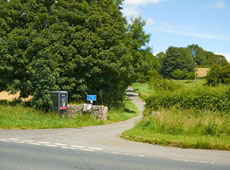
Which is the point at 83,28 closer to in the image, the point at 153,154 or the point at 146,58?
the point at 153,154

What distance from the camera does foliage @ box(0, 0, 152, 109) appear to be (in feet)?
85.4

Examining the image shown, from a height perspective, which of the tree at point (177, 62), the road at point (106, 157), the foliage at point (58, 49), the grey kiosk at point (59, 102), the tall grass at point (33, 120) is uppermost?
the tree at point (177, 62)

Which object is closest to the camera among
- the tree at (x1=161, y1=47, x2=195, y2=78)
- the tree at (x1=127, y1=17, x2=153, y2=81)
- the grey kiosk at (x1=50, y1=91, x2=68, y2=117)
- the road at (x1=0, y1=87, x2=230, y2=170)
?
the road at (x1=0, y1=87, x2=230, y2=170)

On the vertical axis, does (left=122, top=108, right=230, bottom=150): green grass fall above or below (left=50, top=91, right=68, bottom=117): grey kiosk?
below

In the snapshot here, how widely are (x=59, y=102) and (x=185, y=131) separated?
1212 centimetres

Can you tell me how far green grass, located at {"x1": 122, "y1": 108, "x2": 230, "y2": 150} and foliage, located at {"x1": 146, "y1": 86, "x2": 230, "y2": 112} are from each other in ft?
4.82

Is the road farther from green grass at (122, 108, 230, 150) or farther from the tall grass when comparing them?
the tall grass

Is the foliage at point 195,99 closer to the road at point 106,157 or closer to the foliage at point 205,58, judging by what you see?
the road at point 106,157

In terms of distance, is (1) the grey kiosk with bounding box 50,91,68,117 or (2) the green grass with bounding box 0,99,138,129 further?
(1) the grey kiosk with bounding box 50,91,68,117

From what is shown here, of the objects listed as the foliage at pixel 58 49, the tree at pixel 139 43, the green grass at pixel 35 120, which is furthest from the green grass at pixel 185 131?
the tree at pixel 139 43

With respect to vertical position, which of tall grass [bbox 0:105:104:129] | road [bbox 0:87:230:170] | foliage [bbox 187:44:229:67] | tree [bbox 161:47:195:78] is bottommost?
road [bbox 0:87:230:170]

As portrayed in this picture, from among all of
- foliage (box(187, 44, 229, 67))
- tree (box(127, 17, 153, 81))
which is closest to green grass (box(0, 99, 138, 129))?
tree (box(127, 17, 153, 81))

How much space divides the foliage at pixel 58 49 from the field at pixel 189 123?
9799mm

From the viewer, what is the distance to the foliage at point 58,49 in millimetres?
26036
